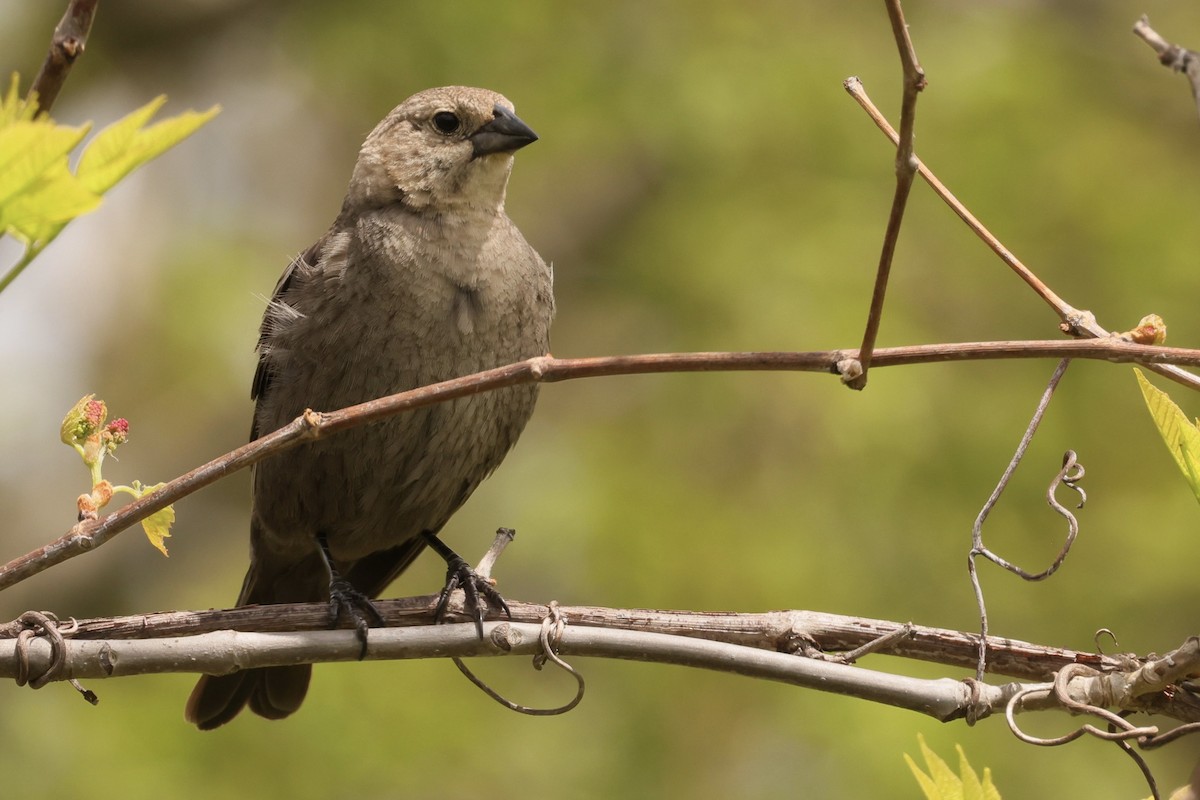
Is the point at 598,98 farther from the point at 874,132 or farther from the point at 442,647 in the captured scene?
the point at 442,647

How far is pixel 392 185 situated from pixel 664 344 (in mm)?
2342

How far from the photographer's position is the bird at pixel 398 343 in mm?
3287

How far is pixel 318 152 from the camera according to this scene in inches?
333

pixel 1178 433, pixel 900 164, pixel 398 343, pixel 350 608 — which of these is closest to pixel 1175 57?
pixel 900 164

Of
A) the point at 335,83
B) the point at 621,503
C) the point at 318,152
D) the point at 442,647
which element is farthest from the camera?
the point at 318,152

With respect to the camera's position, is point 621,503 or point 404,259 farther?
point 621,503

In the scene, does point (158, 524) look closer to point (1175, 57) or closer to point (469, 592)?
point (469, 592)

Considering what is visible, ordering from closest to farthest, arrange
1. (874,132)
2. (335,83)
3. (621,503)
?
(621,503) < (874,132) < (335,83)

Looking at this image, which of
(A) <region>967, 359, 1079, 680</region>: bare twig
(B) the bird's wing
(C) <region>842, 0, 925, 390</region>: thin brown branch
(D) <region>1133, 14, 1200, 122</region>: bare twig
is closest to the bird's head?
(B) the bird's wing

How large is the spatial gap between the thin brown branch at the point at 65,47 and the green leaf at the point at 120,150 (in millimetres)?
267

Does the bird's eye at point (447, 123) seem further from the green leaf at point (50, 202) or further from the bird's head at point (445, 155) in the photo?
the green leaf at point (50, 202)

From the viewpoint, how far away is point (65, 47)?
4.66 feet

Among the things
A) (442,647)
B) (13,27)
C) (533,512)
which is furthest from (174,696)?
(13,27)

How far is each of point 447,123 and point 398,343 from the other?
807 millimetres
